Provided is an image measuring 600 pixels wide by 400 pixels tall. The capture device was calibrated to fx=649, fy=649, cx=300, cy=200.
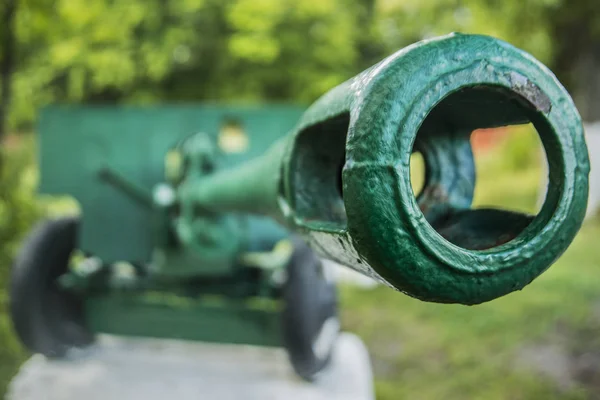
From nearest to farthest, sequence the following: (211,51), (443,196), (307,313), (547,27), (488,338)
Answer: (443,196) < (307,313) < (488,338) < (547,27) < (211,51)

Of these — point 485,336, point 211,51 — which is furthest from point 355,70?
point 485,336

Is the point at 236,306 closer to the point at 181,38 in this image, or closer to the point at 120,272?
the point at 120,272

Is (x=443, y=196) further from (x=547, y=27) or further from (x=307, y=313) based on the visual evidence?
(x=547, y=27)

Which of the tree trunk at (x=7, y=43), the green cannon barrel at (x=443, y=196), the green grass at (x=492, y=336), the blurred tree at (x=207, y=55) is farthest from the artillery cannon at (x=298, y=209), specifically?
the blurred tree at (x=207, y=55)

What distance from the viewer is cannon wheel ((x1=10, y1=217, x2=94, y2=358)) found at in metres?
2.04

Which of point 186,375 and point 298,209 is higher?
point 298,209

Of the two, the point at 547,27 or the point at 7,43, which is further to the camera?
the point at 547,27

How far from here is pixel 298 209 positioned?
1.97ft

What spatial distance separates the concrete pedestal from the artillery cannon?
0.09 metres

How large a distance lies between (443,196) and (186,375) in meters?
1.56

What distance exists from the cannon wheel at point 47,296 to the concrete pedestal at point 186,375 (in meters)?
0.06

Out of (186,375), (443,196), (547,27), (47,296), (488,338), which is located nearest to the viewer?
(443,196)

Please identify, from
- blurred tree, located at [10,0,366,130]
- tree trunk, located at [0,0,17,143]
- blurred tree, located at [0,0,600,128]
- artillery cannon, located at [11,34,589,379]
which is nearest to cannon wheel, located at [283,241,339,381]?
artillery cannon, located at [11,34,589,379]

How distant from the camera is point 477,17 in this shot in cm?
268
